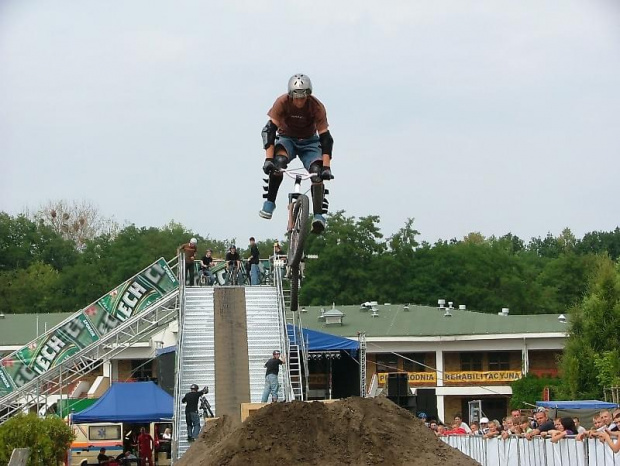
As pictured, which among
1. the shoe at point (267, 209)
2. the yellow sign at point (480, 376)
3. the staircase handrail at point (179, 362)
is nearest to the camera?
the shoe at point (267, 209)

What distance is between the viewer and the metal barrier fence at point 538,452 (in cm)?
1324

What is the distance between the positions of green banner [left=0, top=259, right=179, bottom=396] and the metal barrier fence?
49.5 ft

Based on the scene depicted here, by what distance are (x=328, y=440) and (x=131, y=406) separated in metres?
15.4

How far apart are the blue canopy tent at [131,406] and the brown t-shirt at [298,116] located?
15.8 meters

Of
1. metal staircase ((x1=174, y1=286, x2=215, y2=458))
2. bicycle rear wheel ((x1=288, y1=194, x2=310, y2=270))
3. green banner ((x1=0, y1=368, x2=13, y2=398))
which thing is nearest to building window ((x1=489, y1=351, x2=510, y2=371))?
metal staircase ((x1=174, y1=286, x2=215, y2=458))

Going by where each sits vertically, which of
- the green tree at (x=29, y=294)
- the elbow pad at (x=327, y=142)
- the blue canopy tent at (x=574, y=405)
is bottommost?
the blue canopy tent at (x=574, y=405)

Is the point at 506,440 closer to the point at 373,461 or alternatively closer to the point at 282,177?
the point at 373,461

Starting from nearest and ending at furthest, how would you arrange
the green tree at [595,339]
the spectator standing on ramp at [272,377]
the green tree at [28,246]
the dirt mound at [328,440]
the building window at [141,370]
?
the dirt mound at [328,440] < the spectator standing on ramp at [272,377] < the green tree at [595,339] < the building window at [141,370] < the green tree at [28,246]

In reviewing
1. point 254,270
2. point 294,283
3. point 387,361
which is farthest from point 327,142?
point 387,361

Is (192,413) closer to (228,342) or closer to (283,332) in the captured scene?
(228,342)

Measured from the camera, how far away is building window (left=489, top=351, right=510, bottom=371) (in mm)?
56625

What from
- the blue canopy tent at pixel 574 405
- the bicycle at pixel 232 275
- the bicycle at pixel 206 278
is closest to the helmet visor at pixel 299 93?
the blue canopy tent at pixel 574 405

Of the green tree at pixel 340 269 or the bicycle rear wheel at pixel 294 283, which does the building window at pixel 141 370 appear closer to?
the green tree at pixel 340 269

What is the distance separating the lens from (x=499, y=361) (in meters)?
56.8
